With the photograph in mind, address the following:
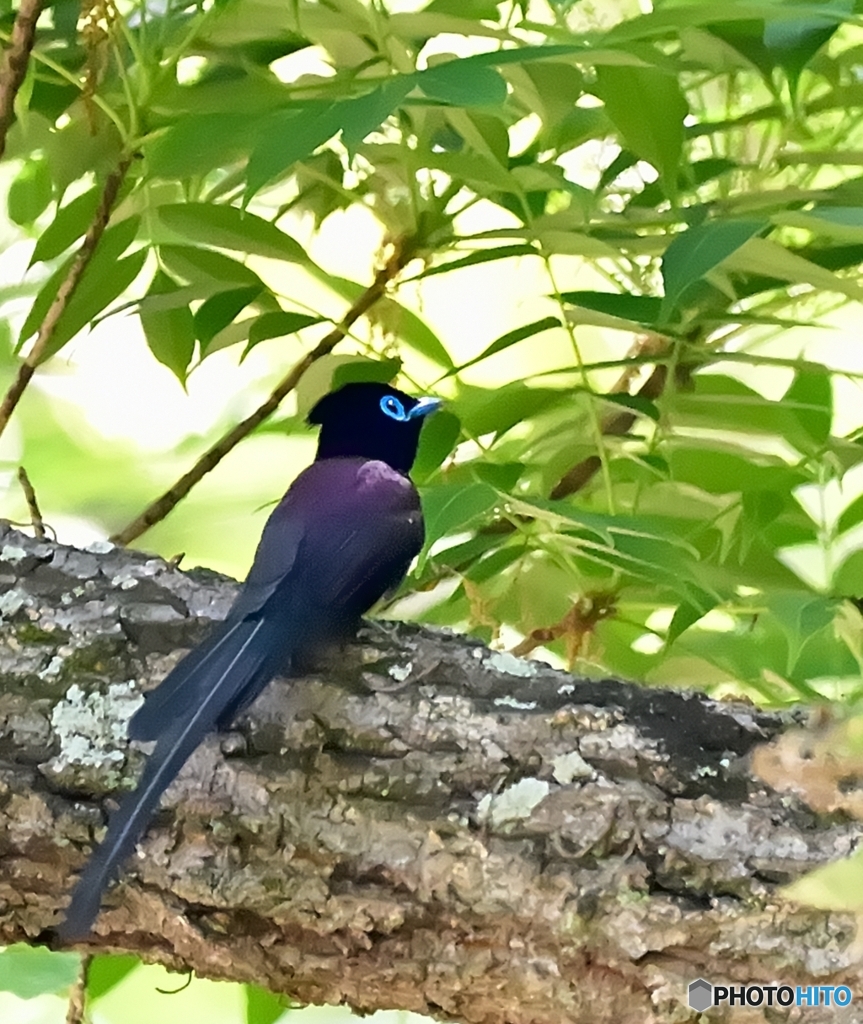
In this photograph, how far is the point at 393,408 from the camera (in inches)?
28.7

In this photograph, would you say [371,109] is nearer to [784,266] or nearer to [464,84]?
[464,84]

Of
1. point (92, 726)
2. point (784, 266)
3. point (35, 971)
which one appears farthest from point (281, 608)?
point (35, 971)

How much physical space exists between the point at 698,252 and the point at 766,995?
0.32 meters

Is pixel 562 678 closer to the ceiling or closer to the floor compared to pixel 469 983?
closer to the ceiling

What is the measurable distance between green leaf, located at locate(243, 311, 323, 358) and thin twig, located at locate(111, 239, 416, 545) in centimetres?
3

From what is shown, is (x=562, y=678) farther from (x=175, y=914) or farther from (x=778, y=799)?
(x=175, y=914)

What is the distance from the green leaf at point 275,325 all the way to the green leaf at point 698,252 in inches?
10.3

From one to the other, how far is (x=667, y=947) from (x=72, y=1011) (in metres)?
0.44

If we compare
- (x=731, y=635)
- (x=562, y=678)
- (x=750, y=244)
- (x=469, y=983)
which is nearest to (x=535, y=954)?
(x=469, y=983)

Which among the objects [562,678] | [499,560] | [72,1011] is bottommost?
[72,1011]

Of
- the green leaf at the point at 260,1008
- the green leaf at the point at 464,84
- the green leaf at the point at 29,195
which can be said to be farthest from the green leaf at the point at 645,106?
the green leaf at the point at 260,1008

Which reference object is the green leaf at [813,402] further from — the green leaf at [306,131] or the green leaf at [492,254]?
the green leaf at [306,131]

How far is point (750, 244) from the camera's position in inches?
23.5

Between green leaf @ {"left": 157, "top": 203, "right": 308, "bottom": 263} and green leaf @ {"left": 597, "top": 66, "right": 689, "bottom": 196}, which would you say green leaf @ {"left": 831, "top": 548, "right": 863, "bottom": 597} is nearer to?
green leaf @ {"left": 597, "top": 66, "right": 689, "bottom": 196}
